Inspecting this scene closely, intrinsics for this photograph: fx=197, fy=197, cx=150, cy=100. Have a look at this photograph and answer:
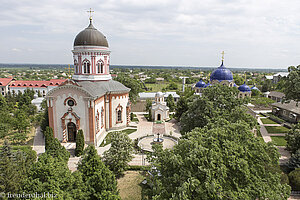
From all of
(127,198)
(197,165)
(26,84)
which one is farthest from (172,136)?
(26,84)

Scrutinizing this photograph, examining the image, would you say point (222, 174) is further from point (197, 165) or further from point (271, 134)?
point (271, 134)

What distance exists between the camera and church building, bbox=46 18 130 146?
26047mm

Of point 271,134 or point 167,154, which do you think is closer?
point 167,154

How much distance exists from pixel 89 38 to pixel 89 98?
34.7 feet

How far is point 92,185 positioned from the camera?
1346 centimetres

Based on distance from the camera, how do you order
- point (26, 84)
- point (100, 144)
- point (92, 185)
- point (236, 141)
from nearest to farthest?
1. point (236, 141)
2. point (92, 185)
3. point (100, 144)
4. point (26, 84)

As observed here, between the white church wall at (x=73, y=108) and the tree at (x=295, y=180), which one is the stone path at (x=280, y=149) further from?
the white church wall at (x=73, y=108)

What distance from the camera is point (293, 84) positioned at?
29.4 meters

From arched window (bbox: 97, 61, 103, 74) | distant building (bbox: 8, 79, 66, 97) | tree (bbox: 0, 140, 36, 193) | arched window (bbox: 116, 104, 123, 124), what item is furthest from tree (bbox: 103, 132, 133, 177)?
distant building (bbox: 8, 79, 66, 97)

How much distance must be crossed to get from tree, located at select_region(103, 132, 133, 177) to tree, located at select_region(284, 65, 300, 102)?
25.3 meters

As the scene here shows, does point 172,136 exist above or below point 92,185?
below

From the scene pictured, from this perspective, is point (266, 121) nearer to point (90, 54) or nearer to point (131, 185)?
point (131, 185)

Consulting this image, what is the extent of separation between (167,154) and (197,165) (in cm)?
233

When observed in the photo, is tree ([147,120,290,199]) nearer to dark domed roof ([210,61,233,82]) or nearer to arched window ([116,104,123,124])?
arched window ([116,104,123,124])
